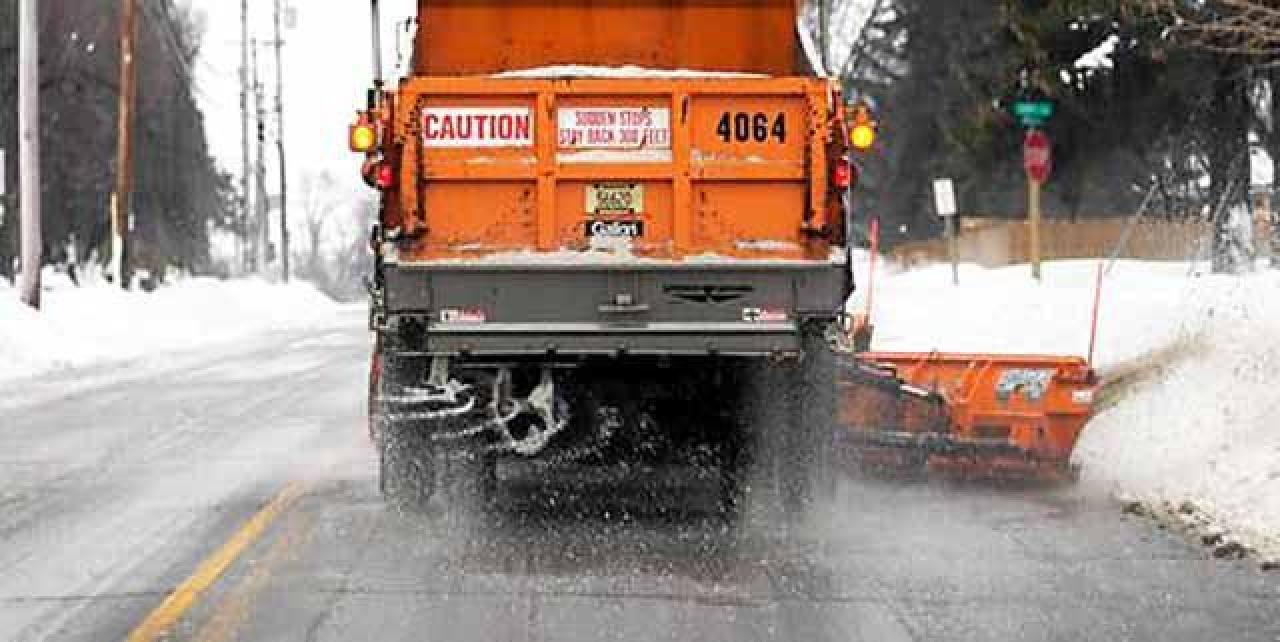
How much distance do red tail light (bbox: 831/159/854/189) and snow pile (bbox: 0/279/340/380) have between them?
17955mm

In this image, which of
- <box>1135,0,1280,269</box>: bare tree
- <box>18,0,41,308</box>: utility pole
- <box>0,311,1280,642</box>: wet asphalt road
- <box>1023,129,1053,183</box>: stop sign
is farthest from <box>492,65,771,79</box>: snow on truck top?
<box>18,0,41,308</box>: utility pole

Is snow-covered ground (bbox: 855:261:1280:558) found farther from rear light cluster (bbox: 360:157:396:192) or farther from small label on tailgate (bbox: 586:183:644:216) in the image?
rear light cluster (bbox: 360:157:396:192)

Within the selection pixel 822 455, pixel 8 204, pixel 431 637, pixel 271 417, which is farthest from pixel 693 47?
pixel 8 204

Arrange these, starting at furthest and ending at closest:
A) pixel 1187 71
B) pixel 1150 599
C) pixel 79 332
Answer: pixel 79 332 → pixel 1187 71 → pixel 1150 599

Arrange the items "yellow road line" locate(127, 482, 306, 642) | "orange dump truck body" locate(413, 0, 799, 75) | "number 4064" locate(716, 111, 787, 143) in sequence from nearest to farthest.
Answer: "yellow road line" locate(127, 482, 306, 642) → "number 4064" locate(716, 111, 787, 143) → "orange dump truck body" locate(413, 0, 799, 75)

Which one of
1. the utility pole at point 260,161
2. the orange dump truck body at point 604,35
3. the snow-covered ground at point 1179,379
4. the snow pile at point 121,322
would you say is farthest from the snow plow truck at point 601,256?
the utility pole at point 260,161

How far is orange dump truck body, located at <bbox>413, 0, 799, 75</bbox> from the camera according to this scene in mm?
11539

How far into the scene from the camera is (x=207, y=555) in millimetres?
9594

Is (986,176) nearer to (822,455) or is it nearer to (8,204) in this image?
(8,204)

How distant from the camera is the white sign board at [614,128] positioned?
9.96 m

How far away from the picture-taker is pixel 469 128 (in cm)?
990

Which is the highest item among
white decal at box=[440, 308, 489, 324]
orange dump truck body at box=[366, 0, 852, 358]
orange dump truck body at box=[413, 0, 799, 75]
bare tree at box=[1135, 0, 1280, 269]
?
bare tree at box=[1135, 0, 1280, 269]

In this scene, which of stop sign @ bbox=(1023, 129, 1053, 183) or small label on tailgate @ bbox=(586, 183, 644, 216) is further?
stop sign @ bbox=(1023, 129, 1053, 183)

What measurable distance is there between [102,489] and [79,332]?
2276cm
